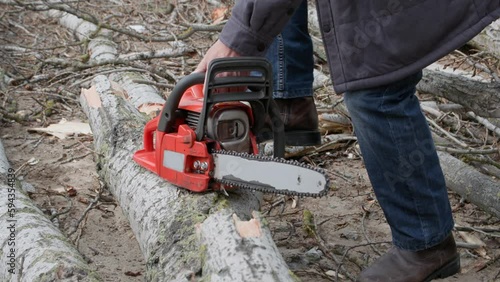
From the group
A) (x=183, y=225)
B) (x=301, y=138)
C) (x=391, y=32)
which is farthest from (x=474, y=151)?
(x=183, y=225)

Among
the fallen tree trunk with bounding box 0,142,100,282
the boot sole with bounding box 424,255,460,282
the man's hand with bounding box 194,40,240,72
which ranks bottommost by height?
the boot sole with bounding box 424,255,460,282

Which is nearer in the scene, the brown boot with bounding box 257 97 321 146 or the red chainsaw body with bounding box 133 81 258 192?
the red chainsaw body with bounding box 133 81 258 192

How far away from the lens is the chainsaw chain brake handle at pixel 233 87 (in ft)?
7.39

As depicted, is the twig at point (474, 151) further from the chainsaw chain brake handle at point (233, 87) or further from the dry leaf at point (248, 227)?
the dry leaf at point (248, 227)

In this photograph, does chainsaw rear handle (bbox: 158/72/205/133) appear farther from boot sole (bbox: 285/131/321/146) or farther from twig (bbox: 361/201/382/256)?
twig (bbox: 361/201/382/256)

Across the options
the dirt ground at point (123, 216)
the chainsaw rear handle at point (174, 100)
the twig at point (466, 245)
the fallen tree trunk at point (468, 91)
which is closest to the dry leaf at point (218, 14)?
the dirt ground at point (123, 216)

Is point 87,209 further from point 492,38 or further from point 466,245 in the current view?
point 492,38

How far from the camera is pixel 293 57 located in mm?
3113

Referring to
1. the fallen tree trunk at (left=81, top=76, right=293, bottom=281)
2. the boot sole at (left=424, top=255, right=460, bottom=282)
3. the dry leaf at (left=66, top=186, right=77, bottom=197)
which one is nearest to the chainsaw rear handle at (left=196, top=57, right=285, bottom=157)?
the fallen tree trunk at (left=81, top=76, right=293, bottom=281)

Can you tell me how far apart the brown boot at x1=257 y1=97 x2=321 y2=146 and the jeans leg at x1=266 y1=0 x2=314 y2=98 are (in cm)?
4

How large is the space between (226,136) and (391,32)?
0.64m

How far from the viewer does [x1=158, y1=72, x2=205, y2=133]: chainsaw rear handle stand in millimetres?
2359

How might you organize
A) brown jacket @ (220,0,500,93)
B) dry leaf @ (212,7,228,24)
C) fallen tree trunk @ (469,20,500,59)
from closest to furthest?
brown jacket @ (220,0,500,93)
fallen tree trunk @ (469,20,500,59)
dry leaf @ (212,7,228,24)

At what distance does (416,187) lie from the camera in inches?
89.7
